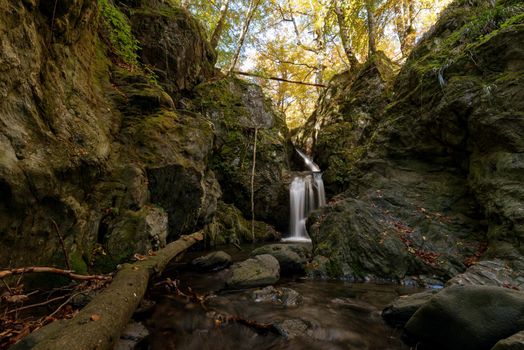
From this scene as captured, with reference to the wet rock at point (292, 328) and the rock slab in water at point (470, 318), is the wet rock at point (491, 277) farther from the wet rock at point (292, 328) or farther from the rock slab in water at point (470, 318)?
the wet rock at point (292, 328)

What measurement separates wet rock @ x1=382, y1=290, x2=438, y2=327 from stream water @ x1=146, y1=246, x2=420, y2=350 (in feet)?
0.41

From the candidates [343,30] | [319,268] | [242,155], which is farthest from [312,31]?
[319,268]

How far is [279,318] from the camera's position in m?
3.67

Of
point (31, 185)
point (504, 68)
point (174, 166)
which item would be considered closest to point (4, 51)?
point (31, 185)

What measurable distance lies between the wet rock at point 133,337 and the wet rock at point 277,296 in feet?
5.70

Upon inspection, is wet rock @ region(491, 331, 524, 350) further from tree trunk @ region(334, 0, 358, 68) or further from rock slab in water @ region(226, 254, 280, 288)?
tree trunk @ region(334, 0, 358, 68)

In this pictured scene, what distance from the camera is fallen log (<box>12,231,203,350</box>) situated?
170 centimetres

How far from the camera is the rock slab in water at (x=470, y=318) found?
2443 millimetres

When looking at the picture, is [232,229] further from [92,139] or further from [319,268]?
[92,139]

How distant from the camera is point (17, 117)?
129 inches

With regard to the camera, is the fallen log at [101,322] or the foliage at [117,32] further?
the foliage at [117,32]

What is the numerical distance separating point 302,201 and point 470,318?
34.1 ft

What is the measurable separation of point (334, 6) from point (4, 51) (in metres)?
14.8

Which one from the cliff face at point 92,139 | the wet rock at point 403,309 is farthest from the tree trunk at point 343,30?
the wet rock at point 403,309
